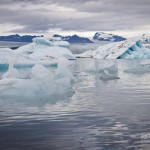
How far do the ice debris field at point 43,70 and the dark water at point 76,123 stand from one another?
499 mm

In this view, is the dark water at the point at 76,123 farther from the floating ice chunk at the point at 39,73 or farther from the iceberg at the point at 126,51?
the iceberg at the point at 126,51

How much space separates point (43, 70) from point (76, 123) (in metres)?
4.71

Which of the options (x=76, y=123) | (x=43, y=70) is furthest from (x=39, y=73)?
(x=76, y=123)

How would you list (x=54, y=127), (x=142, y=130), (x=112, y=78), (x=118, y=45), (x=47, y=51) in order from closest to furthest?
Result: 1. (x=142, y=130)
2. (x=54, y=127)
3. (x=112, y=78)
4. (x=47, y=51)
5. (x=118, y=45)

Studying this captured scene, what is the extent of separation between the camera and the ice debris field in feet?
27.5

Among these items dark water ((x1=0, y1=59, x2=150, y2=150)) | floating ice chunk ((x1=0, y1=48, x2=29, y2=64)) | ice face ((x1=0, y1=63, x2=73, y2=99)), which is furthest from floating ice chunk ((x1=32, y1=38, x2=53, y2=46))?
dark water ((x1=0, y1=59, x2=150, y2=150))

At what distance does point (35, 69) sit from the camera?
31.0 ft

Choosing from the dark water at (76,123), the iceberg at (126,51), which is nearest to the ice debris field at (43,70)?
the iceberg at (126,51)

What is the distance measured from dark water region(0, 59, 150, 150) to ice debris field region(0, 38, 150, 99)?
1.64 ft

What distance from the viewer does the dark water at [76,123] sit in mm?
4102

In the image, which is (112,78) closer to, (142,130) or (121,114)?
(121,114)

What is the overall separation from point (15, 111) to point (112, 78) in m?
7.65

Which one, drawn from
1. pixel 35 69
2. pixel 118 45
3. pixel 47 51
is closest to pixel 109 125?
pixel 35 69

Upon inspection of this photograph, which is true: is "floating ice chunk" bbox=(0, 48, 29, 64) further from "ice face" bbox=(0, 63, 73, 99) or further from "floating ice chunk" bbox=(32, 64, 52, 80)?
"ice face" bbox=(0, 63, 73, 99)
